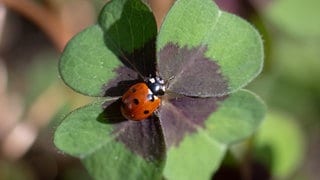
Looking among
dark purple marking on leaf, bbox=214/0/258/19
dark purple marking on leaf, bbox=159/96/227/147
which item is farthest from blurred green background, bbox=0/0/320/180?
dark purple marking on leaf, bbox=159/96/227/147

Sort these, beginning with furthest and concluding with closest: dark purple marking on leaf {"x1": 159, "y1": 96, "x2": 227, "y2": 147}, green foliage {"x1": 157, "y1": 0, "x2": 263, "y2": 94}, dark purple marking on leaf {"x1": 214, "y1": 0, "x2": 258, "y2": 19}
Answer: dark purple marking on leaf {"x1": 214, "y1": 0, "x2": 258, "y2": 19}
dark purple marking on leaf {"x1": 159, "y1": 96, "x2": 227, "y2": 147}
green foliage {"x1": 157, "y1": 0, "x2": 263, "y2": 94}

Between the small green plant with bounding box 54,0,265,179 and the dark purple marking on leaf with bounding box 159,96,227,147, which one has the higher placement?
the small green plant with bounding box 54,0,265,179

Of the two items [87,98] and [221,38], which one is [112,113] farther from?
[87,98]

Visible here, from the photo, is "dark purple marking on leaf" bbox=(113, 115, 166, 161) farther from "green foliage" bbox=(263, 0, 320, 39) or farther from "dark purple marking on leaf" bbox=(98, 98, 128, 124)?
"green foliage" bbox=(263, 0, 320, 39)

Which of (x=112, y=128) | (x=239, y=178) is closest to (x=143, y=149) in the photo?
(x=112, y=128)

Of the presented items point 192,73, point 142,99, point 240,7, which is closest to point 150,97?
point 142,99

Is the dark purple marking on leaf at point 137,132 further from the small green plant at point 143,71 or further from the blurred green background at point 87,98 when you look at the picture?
the blurred green background at point 87,98

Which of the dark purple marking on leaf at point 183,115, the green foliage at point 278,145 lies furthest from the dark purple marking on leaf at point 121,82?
the green foliage at point 278,145

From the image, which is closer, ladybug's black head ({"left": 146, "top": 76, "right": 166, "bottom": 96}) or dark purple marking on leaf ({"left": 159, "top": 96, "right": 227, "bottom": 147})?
ladybug's black head ({"left": 146, "top": 76, "right": 166, "bottom": 96})
